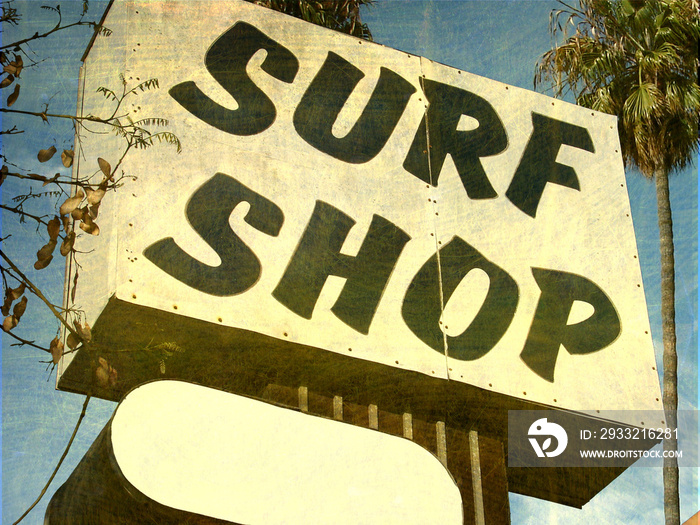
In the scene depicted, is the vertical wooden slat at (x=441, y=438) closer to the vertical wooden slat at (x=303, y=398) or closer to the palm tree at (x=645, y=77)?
the vertical wooden slat at (x=303, y=398)

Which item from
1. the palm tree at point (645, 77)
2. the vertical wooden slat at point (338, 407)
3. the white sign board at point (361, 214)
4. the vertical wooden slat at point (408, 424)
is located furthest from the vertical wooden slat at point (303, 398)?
the palm tree at point (645, 77)

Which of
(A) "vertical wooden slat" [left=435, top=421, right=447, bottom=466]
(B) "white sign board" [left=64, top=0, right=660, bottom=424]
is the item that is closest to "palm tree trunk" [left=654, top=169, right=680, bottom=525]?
(B) "white sign board" [left=64, top=0, right=660, bottom=424]

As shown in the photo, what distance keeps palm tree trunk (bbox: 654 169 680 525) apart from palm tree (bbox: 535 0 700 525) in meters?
0.01

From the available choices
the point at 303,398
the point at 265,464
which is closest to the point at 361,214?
the point at 303,398

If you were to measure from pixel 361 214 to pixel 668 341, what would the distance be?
26.5 ft

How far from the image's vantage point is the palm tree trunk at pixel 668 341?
1016cm

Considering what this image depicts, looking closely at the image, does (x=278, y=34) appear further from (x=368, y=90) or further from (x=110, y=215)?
(x=110, y=215)

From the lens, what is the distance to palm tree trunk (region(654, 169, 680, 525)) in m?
10.2

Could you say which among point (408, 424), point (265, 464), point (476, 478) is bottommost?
point (476, 478)

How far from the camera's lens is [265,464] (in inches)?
115

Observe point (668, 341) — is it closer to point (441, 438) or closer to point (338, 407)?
point (441, 438)

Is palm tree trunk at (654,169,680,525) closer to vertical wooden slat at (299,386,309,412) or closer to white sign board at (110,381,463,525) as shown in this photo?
vertical wooden slat at (299,386,309,412)

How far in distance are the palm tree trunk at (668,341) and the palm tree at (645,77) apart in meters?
0.01

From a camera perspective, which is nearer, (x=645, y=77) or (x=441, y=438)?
(x=441, y=438)
